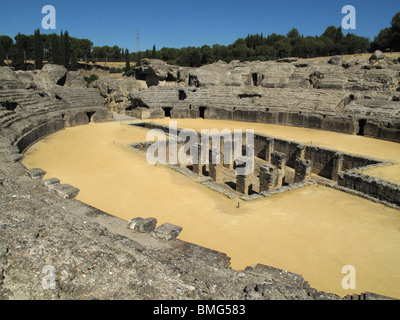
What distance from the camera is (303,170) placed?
467 inches

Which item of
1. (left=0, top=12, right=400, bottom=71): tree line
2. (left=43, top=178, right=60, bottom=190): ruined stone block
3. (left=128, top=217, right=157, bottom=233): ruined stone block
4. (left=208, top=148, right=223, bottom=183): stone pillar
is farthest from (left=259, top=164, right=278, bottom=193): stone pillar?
(left=0, top=12, right=400, bottom=71): tree line

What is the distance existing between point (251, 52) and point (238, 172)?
42.1 m

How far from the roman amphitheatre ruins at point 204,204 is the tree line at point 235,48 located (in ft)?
48.4

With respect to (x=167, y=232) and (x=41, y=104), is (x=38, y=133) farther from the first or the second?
(x=167, y=232)

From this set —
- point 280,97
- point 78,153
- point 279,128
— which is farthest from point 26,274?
point 280,97

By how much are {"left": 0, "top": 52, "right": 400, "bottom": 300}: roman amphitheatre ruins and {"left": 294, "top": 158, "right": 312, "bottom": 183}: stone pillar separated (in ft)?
0.24

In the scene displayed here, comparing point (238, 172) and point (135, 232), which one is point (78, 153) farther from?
point (135, 232)

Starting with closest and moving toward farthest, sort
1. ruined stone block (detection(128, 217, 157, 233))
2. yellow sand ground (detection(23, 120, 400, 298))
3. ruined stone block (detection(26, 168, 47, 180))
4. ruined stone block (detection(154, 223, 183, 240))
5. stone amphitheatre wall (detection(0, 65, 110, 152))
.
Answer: yellow sand ground (detection(23, 120, 400, 298)), ruined stone block (detection(154, 223, 183, 240)), ruined stone block (detection(128, 217, 157, 233)), ruined stone block (detection(26, 168, 47, 180)), stone amphitheatre wall (detection(0, 65, 110, 152))

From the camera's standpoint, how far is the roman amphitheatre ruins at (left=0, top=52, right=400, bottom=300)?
4.30 m

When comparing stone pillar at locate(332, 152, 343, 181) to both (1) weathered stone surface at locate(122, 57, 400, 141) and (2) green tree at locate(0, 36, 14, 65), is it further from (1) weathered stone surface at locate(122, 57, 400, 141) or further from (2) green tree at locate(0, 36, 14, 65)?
(2) green tree at locate(0, 36, 14, 65)

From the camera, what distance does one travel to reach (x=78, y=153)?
45.4 feet

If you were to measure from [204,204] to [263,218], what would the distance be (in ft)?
5.51

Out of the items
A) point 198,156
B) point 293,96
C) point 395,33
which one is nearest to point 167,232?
point 198,156

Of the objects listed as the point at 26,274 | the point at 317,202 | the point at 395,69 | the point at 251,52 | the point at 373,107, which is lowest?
the point at 317,202
